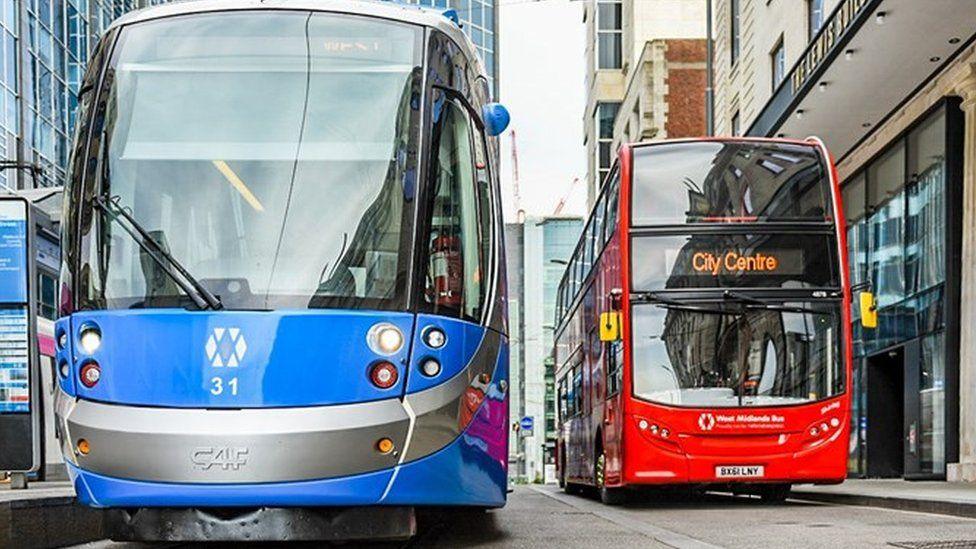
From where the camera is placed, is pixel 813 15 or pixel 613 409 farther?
pixel 813 15

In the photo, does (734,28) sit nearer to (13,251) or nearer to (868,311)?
(868,311)

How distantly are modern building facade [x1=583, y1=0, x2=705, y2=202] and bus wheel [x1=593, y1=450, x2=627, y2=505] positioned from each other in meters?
40.8

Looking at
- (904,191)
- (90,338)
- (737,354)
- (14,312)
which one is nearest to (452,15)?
(90,338)

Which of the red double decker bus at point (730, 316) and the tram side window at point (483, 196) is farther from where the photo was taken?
the red double decker bus at point (730, 316)

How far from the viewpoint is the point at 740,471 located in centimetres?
1460

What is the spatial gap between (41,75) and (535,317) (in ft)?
203

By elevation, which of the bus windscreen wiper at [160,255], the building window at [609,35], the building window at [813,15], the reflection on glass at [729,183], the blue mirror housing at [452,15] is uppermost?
the building window at [609,35]

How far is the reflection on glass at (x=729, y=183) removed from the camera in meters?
14.7

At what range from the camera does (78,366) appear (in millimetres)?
7488

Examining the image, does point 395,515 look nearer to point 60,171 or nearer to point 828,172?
point 828,172

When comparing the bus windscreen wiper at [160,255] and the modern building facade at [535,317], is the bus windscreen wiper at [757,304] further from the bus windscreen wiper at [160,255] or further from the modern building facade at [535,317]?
the modern building facade at [535,317]

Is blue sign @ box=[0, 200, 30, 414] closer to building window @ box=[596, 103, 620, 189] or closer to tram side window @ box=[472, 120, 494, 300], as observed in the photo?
tram side window @ box=[472, 120, 494, 300]

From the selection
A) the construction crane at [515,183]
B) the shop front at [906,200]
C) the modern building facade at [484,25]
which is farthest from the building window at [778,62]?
the construction crane at [515,183]

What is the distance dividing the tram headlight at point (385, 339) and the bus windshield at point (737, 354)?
786cm
